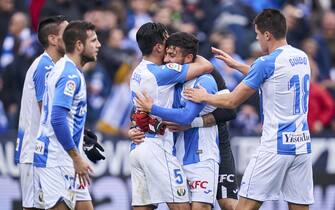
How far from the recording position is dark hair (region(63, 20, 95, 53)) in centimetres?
1311

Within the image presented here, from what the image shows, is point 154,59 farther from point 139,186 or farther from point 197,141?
point 139,186

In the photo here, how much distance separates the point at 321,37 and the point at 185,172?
31.6ft

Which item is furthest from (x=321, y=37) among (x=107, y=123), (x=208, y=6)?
(x=107, y=123)

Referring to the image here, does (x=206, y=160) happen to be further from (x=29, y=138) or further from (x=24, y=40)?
(x=24, y=40)

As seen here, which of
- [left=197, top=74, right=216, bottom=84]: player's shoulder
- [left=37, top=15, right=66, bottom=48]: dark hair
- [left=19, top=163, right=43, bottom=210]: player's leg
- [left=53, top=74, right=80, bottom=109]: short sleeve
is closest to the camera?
[left=53, top=74, right=80, bottom=109]: short sleeve

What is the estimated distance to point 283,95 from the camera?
13.1 metres

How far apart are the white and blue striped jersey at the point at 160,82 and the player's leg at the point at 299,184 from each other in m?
1.31

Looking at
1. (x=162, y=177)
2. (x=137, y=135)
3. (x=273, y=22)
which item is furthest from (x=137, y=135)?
(x=273, y=22)

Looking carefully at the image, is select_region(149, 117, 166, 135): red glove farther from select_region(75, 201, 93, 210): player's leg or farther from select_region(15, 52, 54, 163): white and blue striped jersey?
select_region(15, 52, 54, 163): white and blue striped jersey

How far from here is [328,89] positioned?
67.2 ft

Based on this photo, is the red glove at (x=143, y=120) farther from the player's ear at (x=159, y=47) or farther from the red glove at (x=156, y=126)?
the player's ear at (x=159, y=47)

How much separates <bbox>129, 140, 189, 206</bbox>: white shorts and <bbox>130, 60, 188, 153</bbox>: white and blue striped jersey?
0.10 m

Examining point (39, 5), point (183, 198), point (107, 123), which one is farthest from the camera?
point (39, 5)

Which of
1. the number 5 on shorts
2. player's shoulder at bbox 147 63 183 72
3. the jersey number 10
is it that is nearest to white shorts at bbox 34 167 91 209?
the number 5 on shorts
